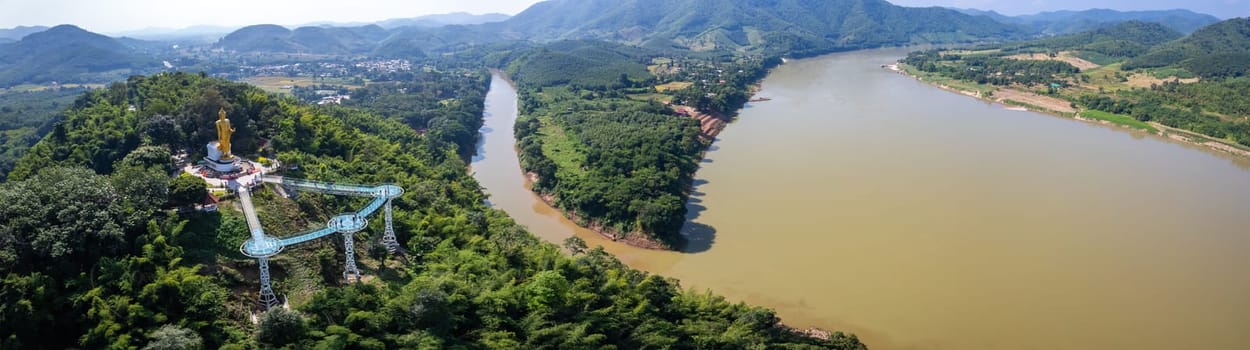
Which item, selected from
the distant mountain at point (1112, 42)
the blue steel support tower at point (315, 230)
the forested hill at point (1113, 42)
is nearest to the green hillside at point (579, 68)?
the blue steel support tower at point (315, 230)

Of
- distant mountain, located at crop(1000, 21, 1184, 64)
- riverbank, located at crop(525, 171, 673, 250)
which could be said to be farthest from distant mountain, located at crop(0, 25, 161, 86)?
distant mountain, located at crop(1000, 21, 1184, 64)

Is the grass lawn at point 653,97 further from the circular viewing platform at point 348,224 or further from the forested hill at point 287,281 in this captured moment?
the circular viewing platform at point 348,224

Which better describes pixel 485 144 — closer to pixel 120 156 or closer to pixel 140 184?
pixel 120 156

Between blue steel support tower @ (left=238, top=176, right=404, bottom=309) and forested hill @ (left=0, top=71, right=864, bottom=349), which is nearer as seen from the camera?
forested hill @ (left=0, top=71, right=864, bottom=349)

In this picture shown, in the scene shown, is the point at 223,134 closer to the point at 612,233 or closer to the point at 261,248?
the point at 261,248

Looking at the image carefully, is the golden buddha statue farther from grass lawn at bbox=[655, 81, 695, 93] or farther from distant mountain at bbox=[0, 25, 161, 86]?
distant mountain at bbox=[0, 25, 161, 86]
